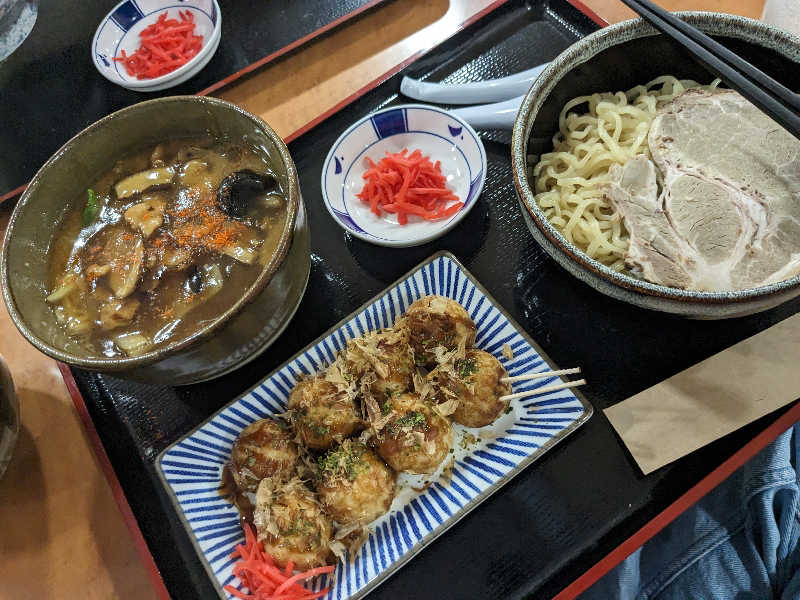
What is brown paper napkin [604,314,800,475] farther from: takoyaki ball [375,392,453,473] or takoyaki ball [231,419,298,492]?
takoyaki ball [231,419,298,492]

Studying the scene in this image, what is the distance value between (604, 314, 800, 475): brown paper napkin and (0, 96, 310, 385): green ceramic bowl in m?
1.04

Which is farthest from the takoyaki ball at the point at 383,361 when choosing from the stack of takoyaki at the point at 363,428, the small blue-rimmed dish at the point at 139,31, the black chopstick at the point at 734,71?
the small blue-rimmed dish at the point at 139,31

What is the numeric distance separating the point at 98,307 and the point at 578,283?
1.52 meters

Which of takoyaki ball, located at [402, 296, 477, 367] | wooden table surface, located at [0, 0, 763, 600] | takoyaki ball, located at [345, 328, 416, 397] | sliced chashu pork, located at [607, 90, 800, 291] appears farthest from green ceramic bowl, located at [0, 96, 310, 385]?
sliced chashu pork, located at [607, 90, 800, 291]

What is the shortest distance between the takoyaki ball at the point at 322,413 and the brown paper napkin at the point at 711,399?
2.51ft

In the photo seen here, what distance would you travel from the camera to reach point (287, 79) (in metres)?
2.60

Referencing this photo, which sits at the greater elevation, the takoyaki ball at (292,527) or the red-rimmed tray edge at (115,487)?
the takoyaki ball at (292,527)

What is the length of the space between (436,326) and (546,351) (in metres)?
0.36

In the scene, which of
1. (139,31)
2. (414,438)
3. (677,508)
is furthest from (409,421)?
(139,31)

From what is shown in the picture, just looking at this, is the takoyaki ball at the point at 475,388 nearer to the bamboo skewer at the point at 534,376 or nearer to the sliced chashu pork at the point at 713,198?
the bamboo skewer at the point at 534,376

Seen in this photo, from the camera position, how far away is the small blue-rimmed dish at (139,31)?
2.54 metres

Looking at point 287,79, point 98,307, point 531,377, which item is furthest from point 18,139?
point 531,377

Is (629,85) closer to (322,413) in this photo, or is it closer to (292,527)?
(322,413)

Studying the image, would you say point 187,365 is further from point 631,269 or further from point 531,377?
point 631,269
